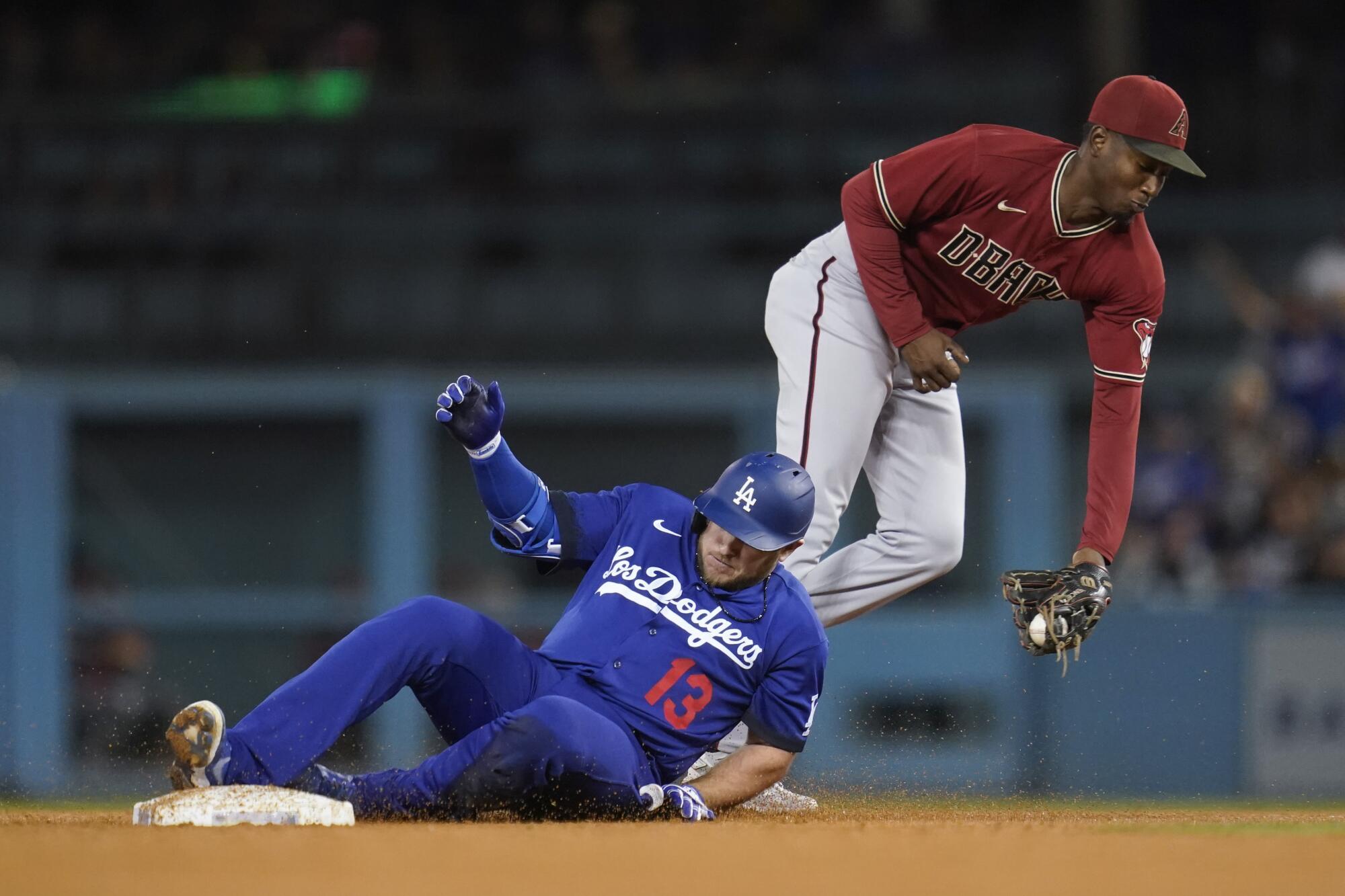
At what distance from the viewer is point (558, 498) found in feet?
13.8


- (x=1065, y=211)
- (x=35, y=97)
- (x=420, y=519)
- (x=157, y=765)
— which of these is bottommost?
(x=157, y=765)

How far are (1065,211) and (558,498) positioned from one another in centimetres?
155

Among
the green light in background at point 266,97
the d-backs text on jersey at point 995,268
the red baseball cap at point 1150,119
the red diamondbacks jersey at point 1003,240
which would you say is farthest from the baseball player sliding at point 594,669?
the green light in background at point 266,97

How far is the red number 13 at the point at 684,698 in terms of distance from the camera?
13.3 ft

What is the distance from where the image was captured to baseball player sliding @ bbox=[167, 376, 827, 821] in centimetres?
376

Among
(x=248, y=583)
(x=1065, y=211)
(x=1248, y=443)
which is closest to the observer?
(x=1065, y=211)

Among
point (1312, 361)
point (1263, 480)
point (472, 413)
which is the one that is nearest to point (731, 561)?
point (472, 413)

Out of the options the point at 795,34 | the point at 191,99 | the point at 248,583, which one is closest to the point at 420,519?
the point at 248,583

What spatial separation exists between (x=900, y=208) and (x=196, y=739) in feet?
7.50

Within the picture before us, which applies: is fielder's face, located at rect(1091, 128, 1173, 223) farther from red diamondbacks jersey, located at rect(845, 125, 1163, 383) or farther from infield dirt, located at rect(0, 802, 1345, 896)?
infield dirt, located at rect(0, 802, 1345, 896)

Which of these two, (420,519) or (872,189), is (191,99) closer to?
(420,519)

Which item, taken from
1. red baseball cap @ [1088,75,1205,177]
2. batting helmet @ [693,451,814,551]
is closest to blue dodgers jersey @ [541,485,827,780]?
batting helmet @ [693,451,814,551]

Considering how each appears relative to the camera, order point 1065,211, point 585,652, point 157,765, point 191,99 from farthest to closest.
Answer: point 191,99
point 157,765
point 1065,211
point 585,652

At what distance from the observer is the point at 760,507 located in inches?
159
